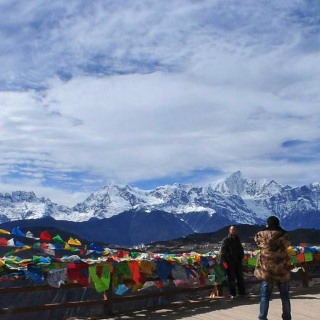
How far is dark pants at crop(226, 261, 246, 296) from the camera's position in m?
12.0

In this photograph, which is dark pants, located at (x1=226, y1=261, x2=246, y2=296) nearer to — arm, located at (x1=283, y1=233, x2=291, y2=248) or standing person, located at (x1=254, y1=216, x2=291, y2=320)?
standing person, located at (x1=254, y1=216, x2=291, y2=320)

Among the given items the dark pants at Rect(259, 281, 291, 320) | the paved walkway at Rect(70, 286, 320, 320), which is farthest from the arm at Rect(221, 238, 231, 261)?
the dark pants at Rect(259, 281, 291, 320)

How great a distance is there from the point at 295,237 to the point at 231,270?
14864 cm

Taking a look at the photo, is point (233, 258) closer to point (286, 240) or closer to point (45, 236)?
point (286, 240)

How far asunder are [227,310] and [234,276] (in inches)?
78.5

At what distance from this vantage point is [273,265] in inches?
307

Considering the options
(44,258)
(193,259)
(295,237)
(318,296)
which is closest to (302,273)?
(318,296)

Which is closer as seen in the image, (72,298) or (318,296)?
(318,296)

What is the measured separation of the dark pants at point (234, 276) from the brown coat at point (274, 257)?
4.19 metres

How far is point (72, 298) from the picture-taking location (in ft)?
348

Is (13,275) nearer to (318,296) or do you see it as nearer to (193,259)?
(193,259)

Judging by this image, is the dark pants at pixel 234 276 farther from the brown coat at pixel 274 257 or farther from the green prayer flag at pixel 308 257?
the brown coat at pixel 274 257

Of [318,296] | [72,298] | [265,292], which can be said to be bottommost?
[72,298]

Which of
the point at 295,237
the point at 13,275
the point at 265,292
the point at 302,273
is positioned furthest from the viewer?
the point at 295,237
